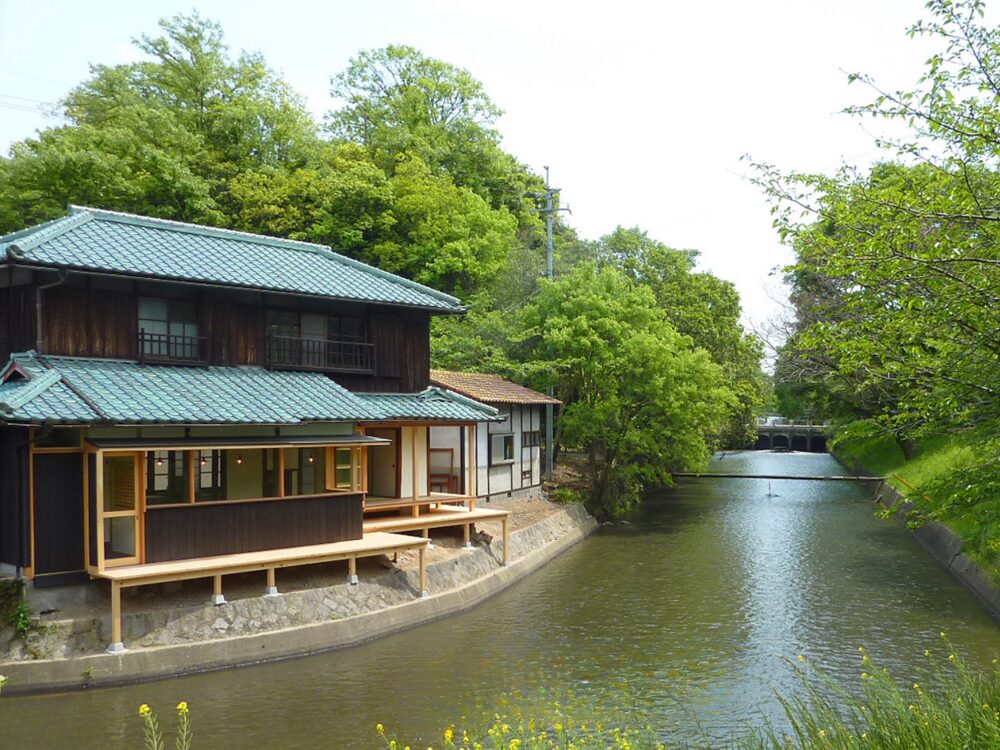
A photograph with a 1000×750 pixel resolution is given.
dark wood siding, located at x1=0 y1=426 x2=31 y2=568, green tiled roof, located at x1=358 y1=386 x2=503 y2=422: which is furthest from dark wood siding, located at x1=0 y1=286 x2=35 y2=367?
green tiled roof, located at x1=358 y1=386 x2=503 y2=422

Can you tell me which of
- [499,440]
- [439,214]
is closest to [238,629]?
[499,440]

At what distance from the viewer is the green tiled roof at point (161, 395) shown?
1437 centimetres

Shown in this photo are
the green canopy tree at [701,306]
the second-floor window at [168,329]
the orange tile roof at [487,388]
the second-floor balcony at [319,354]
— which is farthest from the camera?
the green canopy tree at [701,306]

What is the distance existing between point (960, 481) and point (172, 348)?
49.2 feet

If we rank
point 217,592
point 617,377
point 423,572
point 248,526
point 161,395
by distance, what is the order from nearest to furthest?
1. point 217,592
2. point 161,395
3. point 248,526
4. point 423,572
5. point 617,377

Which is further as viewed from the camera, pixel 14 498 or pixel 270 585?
pixel 270 585

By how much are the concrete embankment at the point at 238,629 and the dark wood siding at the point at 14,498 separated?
5.27ft

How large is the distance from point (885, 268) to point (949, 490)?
14.7 ft

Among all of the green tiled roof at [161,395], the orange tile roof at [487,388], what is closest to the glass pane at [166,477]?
the green tiled roof at [161,395]

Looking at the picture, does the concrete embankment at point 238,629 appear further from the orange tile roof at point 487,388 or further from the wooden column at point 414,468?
the orange tile roof at point 487,388

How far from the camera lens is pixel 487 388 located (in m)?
29.4

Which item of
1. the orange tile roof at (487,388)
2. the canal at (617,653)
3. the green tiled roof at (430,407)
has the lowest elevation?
the canal at (617,653)

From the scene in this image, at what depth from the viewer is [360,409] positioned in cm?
1903

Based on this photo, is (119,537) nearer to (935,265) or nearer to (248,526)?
(248,526)
